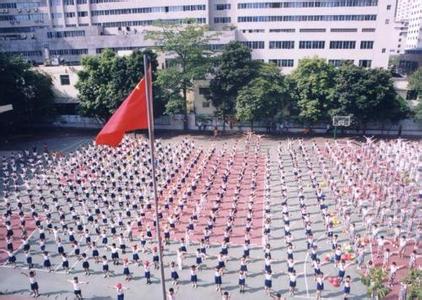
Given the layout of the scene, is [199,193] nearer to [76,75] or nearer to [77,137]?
[77,137]

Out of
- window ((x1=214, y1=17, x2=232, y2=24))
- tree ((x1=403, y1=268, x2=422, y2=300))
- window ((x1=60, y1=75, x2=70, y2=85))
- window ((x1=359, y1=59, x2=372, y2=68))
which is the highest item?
window ((x1=214, y1=17, x2=232, y2=24))

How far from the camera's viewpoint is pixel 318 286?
A: 13.6m

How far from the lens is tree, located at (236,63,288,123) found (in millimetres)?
33406

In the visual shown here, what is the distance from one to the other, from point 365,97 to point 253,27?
2164cm

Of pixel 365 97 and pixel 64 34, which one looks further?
pixel 64 34

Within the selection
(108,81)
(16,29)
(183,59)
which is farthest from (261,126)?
(16,29)

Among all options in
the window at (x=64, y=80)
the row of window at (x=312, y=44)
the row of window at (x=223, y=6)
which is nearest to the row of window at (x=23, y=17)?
the window at (x=64, y=80)

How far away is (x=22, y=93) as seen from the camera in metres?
35.4

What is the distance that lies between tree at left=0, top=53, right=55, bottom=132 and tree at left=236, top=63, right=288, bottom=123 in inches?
748

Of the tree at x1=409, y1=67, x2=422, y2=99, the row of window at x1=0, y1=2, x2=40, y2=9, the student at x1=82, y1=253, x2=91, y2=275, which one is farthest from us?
the row of window at x1=0, y1=2, x2=40, y2=9

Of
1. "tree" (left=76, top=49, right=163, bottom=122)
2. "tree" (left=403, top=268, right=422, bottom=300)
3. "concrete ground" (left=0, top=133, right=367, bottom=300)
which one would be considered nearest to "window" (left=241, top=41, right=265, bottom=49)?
"tree" (left=76, top=49, right=163, bottom=122)

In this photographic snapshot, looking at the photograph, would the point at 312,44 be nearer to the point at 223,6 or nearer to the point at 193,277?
the point at 223,6

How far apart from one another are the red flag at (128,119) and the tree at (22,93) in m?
30.2

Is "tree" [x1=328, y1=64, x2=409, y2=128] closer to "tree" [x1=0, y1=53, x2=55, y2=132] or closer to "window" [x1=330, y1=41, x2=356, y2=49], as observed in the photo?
"window" [x1=330, y1=41, x2=356, y2=49]
